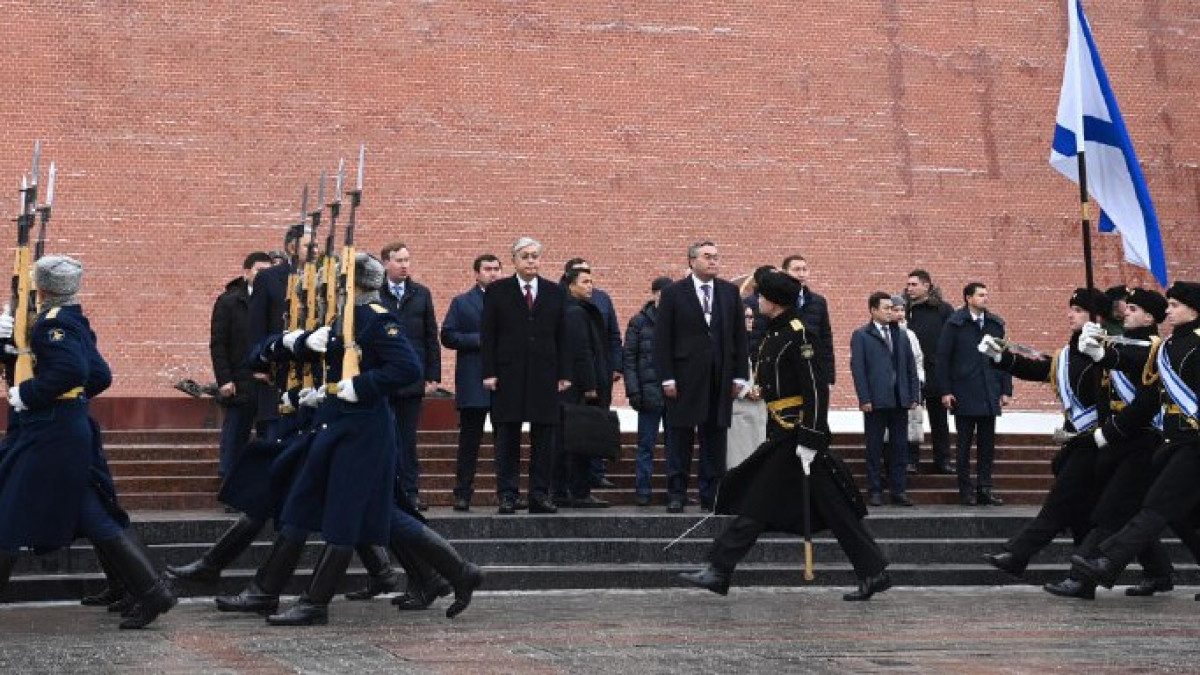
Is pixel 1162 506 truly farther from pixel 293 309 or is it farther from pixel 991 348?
pixel 293 309

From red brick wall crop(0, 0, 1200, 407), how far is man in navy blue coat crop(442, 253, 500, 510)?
701 cm

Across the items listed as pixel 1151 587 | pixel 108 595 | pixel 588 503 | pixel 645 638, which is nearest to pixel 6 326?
pixel 108 595

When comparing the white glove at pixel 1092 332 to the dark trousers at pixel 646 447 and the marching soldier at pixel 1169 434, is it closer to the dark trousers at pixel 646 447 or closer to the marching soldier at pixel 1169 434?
the marching soldier at pixel 1169 434

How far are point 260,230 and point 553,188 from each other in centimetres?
293

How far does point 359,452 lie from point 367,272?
782 mm

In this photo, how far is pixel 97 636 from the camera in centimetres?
827

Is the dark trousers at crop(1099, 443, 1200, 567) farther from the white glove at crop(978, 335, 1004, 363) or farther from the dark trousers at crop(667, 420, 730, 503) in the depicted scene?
the dark trousers at crop(667, 420, 730, 503)

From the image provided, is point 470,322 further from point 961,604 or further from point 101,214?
point 101,214

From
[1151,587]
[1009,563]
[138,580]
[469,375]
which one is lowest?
[1151,587]

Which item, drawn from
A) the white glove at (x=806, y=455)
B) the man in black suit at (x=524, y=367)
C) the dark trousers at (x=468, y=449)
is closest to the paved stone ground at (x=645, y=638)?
the white glove at (x=806, y=455)

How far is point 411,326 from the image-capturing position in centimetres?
1252

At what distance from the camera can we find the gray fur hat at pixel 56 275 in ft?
28.2

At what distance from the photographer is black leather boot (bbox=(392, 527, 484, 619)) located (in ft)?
29.4

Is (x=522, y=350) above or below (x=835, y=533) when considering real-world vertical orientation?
above
